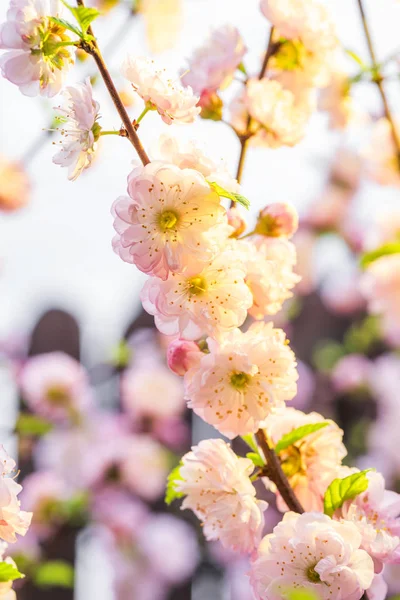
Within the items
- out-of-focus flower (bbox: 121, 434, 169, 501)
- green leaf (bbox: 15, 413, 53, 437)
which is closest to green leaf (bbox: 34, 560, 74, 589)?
green leaf (bbox: 15, 413, 53, 437)

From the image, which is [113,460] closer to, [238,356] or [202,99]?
[202,99]

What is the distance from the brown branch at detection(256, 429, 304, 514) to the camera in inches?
33.2

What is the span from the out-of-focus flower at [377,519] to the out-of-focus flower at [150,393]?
2.27 metres

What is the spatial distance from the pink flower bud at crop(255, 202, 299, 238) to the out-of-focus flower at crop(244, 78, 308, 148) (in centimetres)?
19

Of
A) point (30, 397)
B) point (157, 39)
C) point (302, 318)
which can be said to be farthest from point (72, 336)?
point (157, 39)

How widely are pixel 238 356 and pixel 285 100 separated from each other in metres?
0.48

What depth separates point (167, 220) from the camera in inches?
29.5

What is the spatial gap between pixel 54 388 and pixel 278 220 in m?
1.93

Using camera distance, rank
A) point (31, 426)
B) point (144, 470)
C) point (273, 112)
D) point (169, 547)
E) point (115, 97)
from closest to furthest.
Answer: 1. point (115, 97)
2. point (273, 112)
3. point (31, 426)
4. point (144, 470)
5. point (169, 547)

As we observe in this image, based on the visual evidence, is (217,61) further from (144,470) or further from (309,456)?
(144,470)

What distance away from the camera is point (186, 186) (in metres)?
0.73

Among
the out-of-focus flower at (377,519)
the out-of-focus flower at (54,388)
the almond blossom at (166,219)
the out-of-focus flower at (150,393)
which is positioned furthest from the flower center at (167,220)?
the out-of-focus flower at (150,393)

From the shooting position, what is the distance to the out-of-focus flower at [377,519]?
0.82 m

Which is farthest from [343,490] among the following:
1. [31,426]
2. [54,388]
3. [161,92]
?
[54,388]
